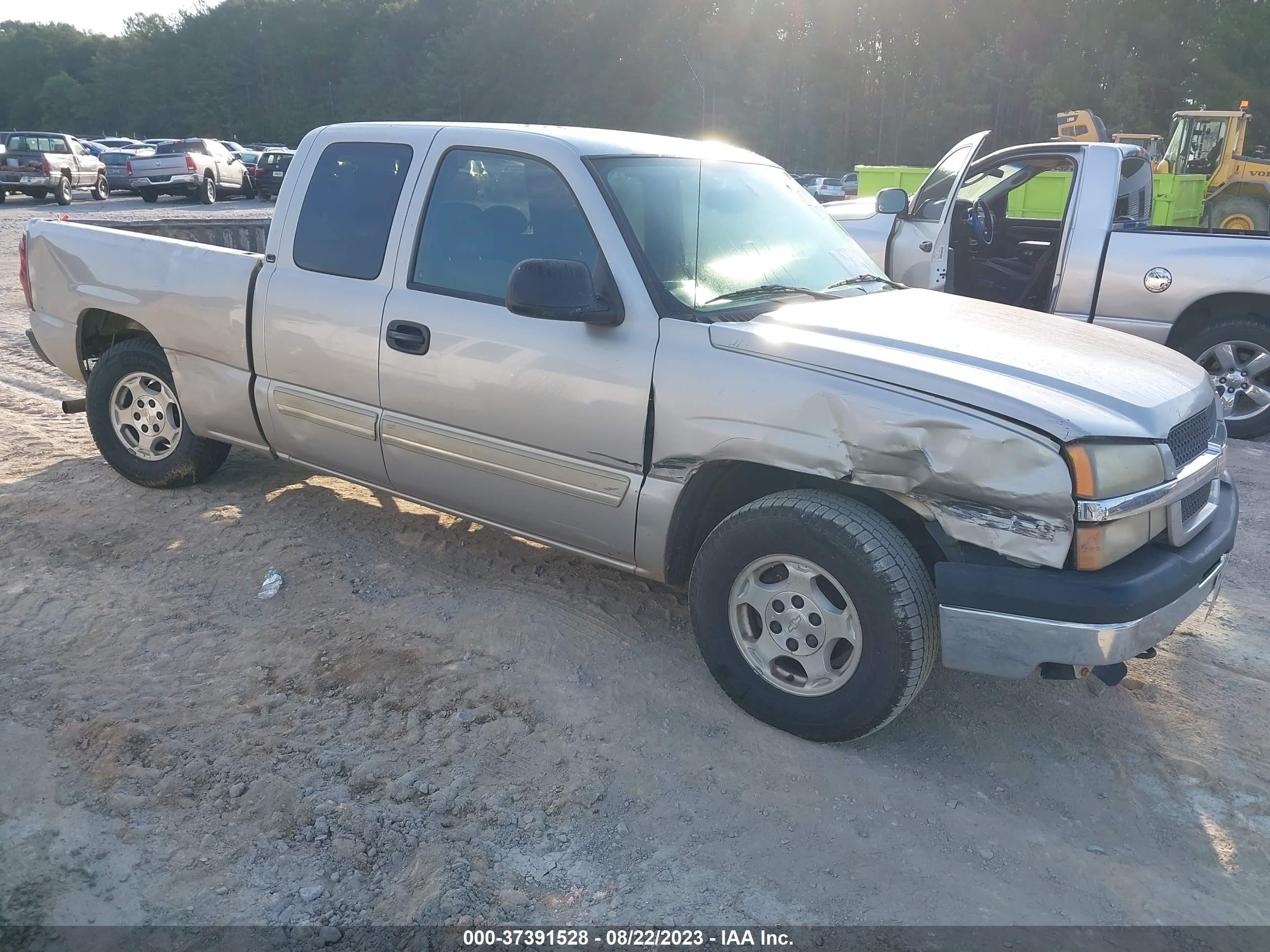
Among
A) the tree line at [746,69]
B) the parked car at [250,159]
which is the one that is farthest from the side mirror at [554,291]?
the tree line at [746,69]

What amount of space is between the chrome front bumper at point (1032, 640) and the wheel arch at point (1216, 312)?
465cm

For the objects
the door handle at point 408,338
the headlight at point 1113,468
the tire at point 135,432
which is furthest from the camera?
the tire at point 135,432

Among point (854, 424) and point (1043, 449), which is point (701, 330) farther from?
point (1043, 449)

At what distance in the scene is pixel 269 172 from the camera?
104 ft

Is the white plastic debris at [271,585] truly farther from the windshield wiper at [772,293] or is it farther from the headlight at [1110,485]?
the headlight at [1110,485]

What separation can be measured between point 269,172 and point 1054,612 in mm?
A: 33468

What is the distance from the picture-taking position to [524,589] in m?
4.34

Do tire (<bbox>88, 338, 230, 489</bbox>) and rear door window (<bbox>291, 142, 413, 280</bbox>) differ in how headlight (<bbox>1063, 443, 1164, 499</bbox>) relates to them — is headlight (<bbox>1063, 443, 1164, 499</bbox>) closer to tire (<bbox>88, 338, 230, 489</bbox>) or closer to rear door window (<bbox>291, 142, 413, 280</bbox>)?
rear door window (<bbox>291, 142, 413, 280</bbox>)

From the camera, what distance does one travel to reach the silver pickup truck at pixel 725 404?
112 inches

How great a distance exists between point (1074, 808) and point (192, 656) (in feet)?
10.4

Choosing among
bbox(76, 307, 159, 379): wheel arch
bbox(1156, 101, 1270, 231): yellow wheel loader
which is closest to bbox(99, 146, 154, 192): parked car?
bbox(1156, 101, 1270, 231): yellow wheel loader

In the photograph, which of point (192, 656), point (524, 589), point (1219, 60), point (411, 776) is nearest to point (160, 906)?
point (411, 776)

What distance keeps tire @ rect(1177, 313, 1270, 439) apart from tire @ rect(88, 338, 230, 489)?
21.1ft

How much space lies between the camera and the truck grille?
3076mm
